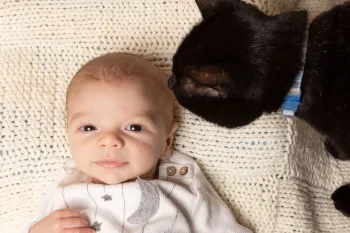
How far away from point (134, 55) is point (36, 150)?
1.31 feet

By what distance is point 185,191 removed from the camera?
49.1 inches

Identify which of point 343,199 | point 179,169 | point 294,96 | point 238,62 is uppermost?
point 238,62

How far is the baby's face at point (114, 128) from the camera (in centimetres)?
116

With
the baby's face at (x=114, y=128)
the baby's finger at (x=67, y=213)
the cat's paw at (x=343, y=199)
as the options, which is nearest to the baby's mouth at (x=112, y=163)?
the baby's face at (x=114, y=128)

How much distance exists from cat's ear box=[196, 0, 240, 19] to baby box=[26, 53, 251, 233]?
21 cm

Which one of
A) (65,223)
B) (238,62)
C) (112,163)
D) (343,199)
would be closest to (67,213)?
(65,223)

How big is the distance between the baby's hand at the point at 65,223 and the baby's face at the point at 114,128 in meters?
0.11

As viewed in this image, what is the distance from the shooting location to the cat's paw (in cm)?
132

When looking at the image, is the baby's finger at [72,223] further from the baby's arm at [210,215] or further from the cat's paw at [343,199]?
the cat's paw at [343,199]

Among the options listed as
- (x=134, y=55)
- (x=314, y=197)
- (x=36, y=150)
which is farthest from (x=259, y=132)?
(x=36, y=150)

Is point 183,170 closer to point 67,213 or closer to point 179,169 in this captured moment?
point 179,169

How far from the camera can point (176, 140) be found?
53.4 inches

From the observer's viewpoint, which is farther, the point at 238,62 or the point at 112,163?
the point at 112,163

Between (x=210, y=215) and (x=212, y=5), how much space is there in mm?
544
